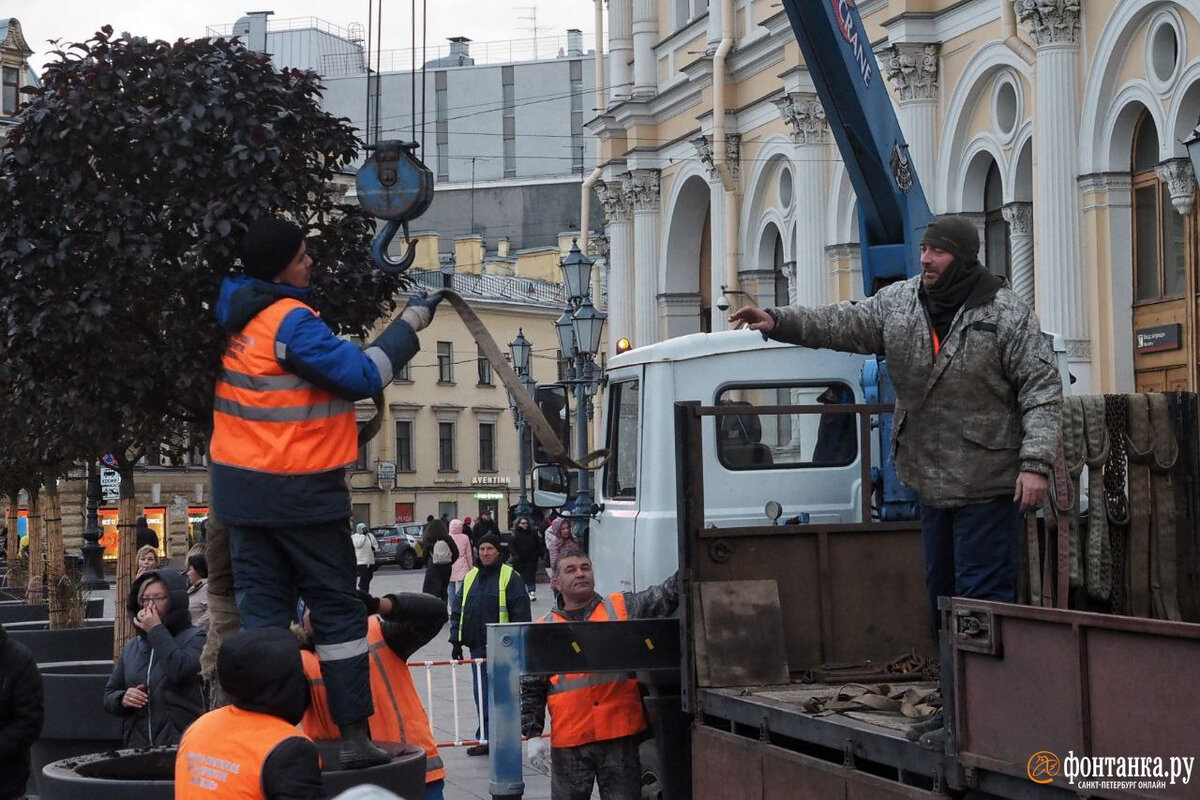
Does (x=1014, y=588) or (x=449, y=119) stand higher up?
(x=449, y=119)

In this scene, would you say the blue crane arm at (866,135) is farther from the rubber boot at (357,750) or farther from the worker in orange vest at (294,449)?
the rubber boot at (357,750)

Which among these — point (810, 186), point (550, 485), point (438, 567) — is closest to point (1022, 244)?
point (810, 186)

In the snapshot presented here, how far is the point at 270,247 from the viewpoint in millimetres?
5613

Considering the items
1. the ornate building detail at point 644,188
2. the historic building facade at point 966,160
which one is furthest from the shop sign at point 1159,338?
the ornate building detail at point 644,188

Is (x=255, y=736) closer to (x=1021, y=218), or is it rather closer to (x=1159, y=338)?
(x=1159, y=338)

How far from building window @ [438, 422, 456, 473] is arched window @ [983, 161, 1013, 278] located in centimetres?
4933

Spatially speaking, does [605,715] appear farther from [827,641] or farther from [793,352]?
[793,352]

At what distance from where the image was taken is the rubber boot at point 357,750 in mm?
5605

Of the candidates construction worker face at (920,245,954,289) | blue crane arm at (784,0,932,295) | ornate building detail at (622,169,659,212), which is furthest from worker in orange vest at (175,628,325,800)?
ornate building detail at (622,169,659,212)

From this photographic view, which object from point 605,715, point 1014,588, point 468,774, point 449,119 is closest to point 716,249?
point 468,774

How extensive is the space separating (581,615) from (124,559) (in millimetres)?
4274

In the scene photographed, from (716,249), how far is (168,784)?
30.8 meters

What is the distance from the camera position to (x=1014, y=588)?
588 centimetres

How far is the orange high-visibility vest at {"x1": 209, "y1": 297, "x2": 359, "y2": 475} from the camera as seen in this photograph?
5473mm
